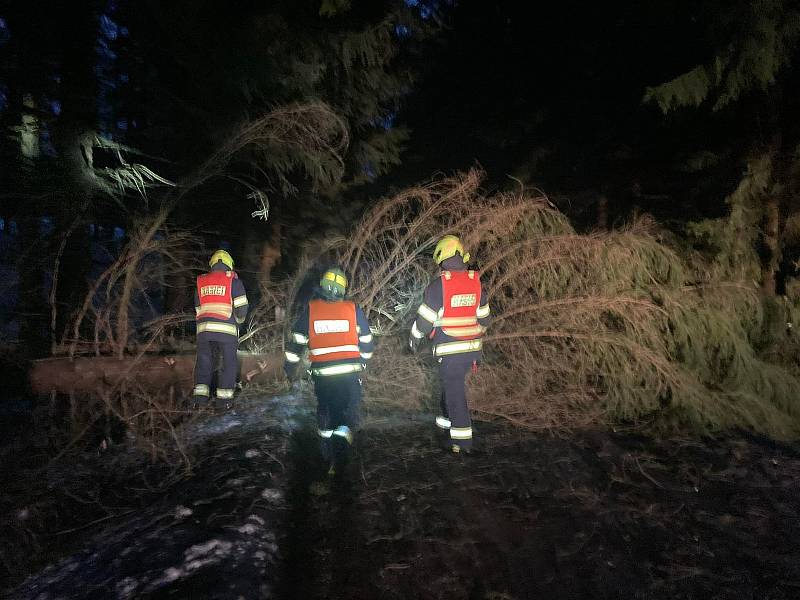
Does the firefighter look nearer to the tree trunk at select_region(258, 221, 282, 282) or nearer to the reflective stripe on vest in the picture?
the reflective stripe on vest

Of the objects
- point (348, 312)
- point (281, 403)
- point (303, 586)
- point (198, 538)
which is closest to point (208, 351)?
point (281, 403)

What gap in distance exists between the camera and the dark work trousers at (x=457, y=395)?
412 cm

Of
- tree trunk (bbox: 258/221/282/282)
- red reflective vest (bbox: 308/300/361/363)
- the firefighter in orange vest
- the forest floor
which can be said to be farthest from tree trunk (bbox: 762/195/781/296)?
tree trunk (bbox: 258/221/282/282)

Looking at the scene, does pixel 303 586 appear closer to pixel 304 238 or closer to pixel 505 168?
pixel 304 238

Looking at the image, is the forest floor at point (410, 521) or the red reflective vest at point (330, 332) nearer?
the forest floor at point (410, 521)

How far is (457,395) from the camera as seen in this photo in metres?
4.15

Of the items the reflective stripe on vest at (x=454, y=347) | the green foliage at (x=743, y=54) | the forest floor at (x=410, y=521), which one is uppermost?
the green foliage at (x=743, y=54)

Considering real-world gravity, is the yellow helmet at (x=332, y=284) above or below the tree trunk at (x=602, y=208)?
below

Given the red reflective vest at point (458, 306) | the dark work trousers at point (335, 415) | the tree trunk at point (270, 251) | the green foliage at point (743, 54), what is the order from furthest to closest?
the tree trunk at point (270, 251)
the green foliage at point (743, 54)
the red reflective vest at point (458, 306)
the dark work trousers at point (335, 415)

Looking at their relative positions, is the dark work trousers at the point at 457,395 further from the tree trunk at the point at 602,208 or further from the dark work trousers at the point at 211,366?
the tree trunk at the point at 602,208

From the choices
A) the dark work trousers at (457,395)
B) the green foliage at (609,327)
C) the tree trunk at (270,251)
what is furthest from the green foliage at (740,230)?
the tree trunk at (270,251)

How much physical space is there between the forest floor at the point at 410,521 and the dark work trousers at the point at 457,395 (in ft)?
0.68

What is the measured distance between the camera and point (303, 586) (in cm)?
240

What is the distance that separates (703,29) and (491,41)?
5027 mm
